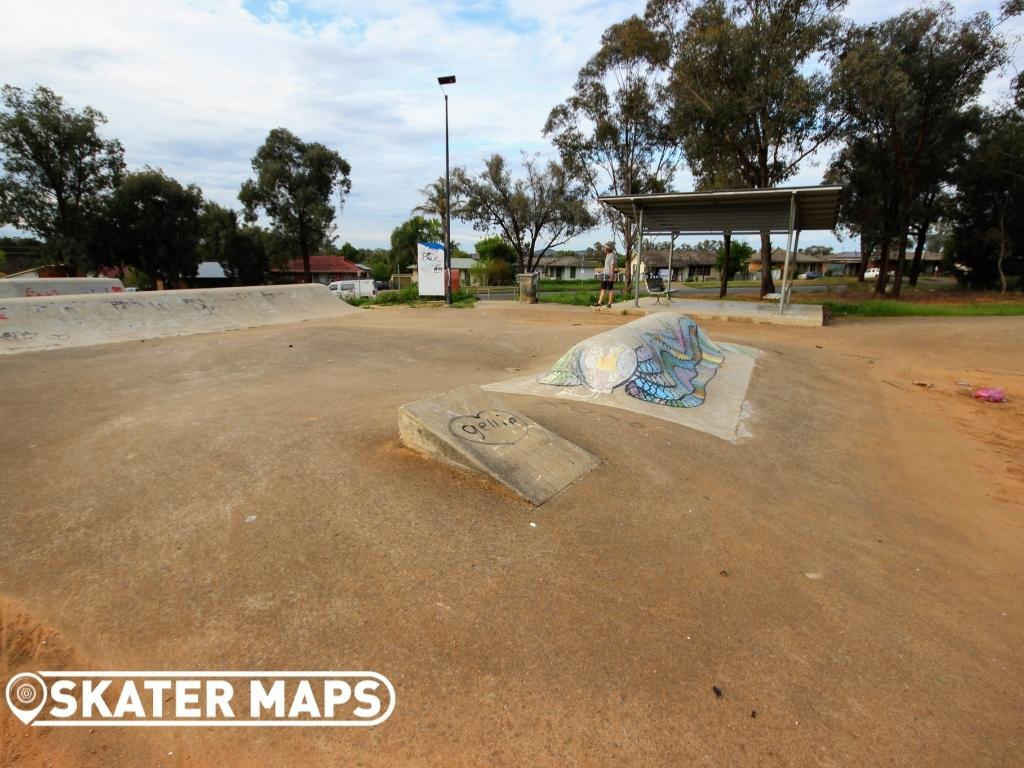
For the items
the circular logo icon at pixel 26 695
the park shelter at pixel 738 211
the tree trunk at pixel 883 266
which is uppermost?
the park shelter at pixel 738 211

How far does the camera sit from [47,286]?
1756 centimetres

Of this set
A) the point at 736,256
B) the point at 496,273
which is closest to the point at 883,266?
the point at 496,273

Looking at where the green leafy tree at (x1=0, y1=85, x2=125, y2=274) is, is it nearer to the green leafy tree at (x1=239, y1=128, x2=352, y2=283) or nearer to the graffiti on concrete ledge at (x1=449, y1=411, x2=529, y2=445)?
the green leafy tree at (x1=239, y1=128, x2=352, y2=283)

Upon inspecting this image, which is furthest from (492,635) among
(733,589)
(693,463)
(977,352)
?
(977,352)

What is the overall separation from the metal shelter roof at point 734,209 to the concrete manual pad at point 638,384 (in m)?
8.52

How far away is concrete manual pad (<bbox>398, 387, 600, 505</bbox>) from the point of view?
388cm

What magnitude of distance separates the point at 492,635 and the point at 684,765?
97 cm

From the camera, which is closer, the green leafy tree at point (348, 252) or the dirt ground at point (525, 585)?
the dirt ground at point (525, 585)

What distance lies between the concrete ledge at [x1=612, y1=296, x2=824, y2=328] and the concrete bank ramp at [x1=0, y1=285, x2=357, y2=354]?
36.3 feet

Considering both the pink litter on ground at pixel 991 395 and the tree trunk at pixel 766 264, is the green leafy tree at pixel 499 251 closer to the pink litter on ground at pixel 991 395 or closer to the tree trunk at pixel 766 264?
the tree trunk at pixel 766 264

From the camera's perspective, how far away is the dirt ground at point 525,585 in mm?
2076

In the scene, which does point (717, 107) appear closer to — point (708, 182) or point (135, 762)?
point (708, 182)

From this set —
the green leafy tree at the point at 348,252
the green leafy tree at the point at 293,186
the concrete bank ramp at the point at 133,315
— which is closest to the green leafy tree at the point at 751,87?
the concrete bank ramp at the point at 133,315

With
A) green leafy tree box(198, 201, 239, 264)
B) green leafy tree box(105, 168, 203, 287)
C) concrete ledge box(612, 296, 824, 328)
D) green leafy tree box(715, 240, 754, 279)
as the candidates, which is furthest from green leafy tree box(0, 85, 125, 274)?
green leafy tree box(715, 240, 754, 279)
